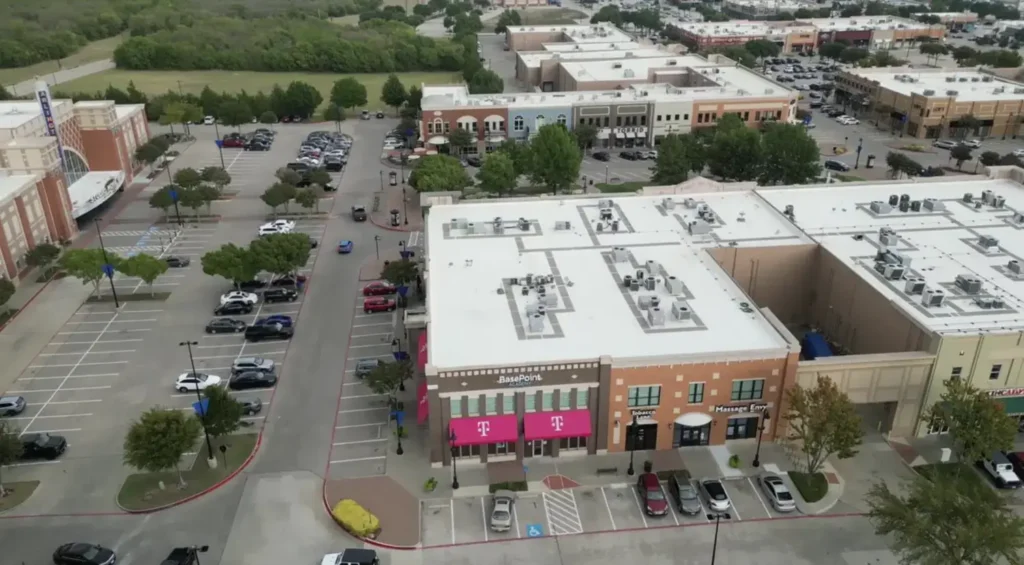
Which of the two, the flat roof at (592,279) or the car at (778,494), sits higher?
the flat roof at (592,279)

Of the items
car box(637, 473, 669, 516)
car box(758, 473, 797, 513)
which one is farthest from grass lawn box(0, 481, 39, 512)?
car box(758, 473, 797, 513)

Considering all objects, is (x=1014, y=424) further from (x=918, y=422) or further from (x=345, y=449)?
(x=345, y=449)

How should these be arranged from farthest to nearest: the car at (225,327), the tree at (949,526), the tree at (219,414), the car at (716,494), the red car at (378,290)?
the red car at (378,290), the car at (225,327), the tree at (219,414), the car at (716,494), the tree at (949,526)

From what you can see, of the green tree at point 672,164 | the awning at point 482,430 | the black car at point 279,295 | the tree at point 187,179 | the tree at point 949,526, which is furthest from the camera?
the green tree at point 672,164

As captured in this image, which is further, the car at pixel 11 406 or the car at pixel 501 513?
the car at pixel 11 406

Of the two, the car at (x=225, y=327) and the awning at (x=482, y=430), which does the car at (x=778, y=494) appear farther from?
the car at (x=225, y=327)

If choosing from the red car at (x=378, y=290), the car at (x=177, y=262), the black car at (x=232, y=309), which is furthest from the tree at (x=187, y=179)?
the red car at (x=378, y=290)

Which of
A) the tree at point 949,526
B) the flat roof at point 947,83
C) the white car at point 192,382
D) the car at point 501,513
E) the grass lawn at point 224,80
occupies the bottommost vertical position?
the car at point 501,513
